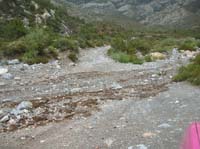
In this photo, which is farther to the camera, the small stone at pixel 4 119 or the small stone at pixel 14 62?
the small stone at pixel 14 62

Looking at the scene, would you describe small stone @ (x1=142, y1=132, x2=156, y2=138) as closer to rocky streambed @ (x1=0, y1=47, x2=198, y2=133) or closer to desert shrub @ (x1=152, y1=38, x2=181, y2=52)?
rocky streambed @ (x1=0, y1=47, x2=198, y2=133)

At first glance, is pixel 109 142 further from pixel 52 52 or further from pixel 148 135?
pixel 52 52

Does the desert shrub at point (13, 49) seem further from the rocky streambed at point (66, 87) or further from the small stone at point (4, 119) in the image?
the small stone at point (4, 119)

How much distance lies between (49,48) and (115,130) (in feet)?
53.0

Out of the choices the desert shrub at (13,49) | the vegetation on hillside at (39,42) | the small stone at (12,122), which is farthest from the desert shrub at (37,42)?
the small stone at (12,122)

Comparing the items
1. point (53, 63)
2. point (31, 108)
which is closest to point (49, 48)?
point (53, 63)

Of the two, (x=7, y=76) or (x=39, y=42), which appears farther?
(x=39, y=42)

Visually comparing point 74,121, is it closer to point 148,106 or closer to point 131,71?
point 148,106

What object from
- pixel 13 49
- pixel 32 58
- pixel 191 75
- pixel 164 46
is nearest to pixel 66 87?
pixel 191 75

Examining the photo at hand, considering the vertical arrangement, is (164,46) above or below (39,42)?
below

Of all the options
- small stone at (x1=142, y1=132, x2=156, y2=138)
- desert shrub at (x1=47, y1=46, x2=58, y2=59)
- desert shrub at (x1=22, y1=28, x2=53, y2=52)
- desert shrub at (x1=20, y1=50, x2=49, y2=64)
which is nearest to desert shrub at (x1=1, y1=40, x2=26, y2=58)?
desert shrub at (x1=22, y1=28, x2=53, y2=52)

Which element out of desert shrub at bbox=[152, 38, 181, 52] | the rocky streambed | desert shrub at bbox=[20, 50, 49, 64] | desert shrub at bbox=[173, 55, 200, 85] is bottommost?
desert shrub at bbox=[152, 38, 181, 52]

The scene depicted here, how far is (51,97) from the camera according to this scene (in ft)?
47.3

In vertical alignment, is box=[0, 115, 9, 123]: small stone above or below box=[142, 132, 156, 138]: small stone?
below
